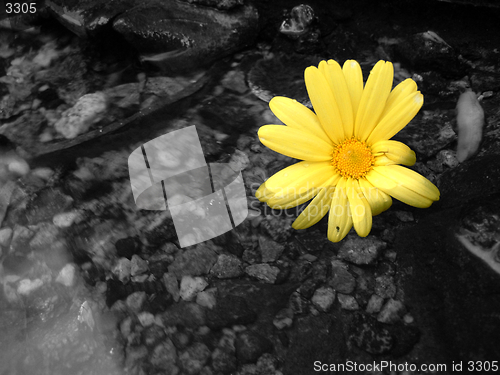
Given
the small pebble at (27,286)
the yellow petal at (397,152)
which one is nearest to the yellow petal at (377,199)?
the yellow petal at (397,152)

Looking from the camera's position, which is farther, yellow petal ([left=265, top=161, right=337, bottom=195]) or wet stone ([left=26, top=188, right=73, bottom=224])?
wet stone ([left=26, top=188, right=73, bottom=224])

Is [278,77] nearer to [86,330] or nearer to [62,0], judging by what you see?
[62,0]

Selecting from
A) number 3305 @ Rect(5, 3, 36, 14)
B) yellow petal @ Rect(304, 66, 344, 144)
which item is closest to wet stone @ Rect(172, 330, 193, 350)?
yellow petal @ Rect(304, 66, 344, 144)

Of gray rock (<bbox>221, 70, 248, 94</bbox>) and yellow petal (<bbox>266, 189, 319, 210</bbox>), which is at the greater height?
gray rock (<bbox>221, 70, 248, 94</bbox>)

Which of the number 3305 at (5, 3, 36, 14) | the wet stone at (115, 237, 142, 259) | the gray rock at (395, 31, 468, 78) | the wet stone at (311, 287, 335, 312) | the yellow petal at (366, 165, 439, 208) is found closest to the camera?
the yellow petal at (366, 165, 439, 208)

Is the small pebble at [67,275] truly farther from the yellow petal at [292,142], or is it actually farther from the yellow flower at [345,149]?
the yellow petal at [292,142]

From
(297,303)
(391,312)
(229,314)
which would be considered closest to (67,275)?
(229,314)

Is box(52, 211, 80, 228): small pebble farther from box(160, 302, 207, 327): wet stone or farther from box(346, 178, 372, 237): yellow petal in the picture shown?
box(346, 178, 372, 237): yellow petal

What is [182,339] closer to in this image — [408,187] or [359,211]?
[359,211]
